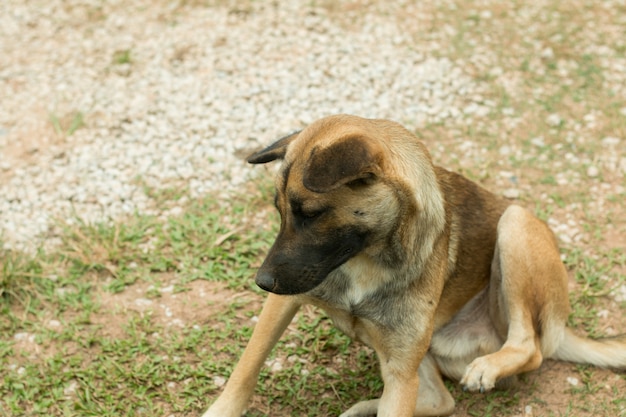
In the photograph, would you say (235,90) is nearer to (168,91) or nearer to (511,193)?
(168,91)

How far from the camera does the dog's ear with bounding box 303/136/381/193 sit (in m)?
3.13

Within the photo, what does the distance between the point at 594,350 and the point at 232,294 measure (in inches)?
94.7

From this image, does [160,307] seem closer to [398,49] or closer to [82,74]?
[82,74]

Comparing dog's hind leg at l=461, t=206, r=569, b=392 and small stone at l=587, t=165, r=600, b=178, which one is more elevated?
dog's hind leg at l=461, t=206, r=569, b=392

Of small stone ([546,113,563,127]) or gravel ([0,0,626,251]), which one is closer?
gravel ([0,0,626,251])

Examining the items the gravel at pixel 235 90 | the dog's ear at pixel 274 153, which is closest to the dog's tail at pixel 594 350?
the gravel at pixel 235 90

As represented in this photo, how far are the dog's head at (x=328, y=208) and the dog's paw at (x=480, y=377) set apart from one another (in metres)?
1.14

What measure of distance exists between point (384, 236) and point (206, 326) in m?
1.85

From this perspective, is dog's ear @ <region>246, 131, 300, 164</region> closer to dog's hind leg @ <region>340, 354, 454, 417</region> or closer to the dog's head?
the dog's head

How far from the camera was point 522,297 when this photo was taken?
14.3 ft

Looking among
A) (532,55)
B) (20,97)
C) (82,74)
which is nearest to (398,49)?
(532,55)

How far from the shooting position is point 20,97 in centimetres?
683

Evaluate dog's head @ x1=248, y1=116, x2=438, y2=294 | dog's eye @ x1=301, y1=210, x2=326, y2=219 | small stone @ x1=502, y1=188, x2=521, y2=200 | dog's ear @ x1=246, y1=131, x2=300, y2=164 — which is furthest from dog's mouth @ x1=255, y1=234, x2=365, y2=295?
small stone @ x1=502, y1=188, x2=521, y2=200

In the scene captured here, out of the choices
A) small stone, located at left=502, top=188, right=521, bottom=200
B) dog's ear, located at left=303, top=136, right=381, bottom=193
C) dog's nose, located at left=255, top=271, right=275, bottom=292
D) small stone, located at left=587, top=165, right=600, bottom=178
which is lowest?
small stone, located at left=502, top=188, right=521, bottom=200
